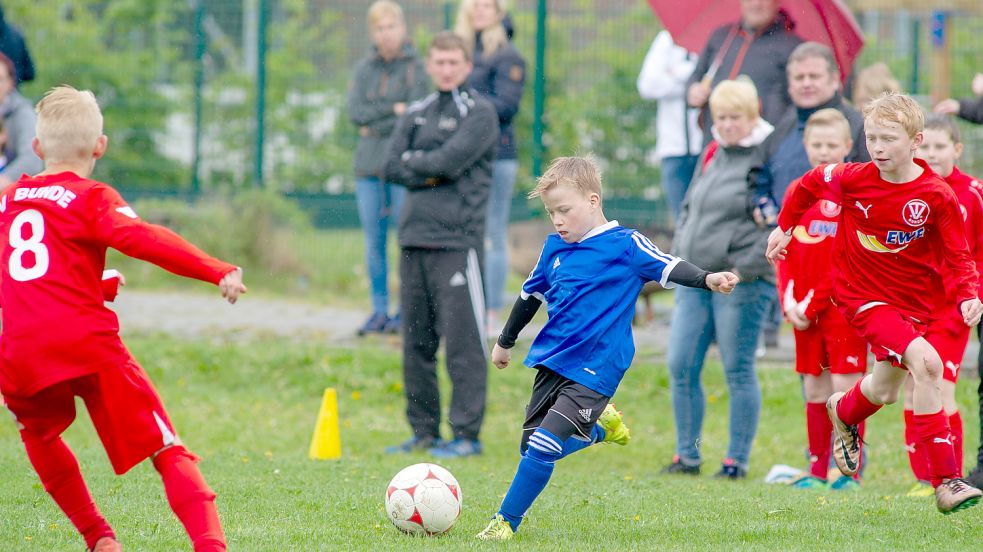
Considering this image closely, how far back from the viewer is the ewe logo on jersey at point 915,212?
598cm

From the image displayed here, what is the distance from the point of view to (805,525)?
600 centimetres

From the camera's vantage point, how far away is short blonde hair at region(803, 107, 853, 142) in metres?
7.52

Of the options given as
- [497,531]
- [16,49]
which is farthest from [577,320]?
[16,49]

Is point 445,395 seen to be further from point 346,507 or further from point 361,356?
point 346,507

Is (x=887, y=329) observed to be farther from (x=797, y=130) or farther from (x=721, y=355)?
(x=797, y=130)

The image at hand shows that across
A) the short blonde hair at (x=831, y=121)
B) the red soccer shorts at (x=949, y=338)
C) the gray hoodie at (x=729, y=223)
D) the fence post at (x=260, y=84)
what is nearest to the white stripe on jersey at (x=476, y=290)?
the gray hoodie at (x=729, y=223)

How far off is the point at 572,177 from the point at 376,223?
5845mm

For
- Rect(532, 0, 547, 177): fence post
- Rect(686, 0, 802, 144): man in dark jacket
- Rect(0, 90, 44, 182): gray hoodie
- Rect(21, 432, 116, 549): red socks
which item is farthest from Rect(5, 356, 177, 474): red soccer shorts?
Rect(532, 0, 547, 177): fence post

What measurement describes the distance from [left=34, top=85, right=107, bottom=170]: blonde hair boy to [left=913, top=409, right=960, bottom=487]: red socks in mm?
3944

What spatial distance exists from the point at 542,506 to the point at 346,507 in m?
1.02

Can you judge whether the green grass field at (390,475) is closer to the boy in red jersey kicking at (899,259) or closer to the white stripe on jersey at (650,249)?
the boy in red jersey kicking at (899,259)

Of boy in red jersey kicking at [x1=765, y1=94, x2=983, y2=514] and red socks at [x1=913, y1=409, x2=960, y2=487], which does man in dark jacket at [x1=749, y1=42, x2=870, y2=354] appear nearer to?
boy in red jersey kicking at [x1=765, y1=94, x2=983, y2=514]

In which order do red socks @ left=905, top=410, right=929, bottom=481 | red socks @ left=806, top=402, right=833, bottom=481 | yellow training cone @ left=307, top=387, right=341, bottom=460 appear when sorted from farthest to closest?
yellow training cone @ left=307, top=387, right=341, bottom=460
red socks @ left=806, top=402, right=833, bottom=481
red socks @ left=905, top=410, right=929, bottom=481

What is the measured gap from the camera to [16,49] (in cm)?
1105
